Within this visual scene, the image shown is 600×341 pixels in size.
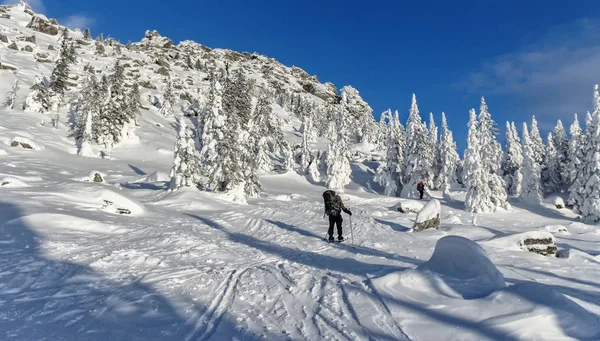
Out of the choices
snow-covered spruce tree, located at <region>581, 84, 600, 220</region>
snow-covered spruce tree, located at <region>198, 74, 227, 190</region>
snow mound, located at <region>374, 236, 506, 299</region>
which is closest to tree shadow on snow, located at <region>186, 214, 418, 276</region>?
snow mound, located at <region>374, 236, 506, 299</region>

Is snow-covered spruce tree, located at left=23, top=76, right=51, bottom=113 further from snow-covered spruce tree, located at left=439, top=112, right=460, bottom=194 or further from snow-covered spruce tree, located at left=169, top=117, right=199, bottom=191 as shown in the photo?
snow-covered spruce tree, located at left=439, top=112, right=460, bottom=194

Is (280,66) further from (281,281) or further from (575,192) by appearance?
(281,281)

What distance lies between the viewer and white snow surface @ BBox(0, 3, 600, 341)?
485 cm

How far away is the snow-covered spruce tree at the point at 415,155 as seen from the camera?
47.8m

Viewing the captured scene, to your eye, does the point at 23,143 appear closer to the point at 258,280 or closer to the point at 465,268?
the point at 258,280

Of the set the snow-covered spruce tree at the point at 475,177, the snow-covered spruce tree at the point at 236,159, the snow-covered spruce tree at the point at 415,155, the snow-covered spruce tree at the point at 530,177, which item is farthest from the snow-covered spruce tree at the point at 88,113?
the snow-covered spruce tree at the point at 530,177

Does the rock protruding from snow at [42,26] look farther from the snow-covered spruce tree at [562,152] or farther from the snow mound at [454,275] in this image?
the snow mound at [454,275]

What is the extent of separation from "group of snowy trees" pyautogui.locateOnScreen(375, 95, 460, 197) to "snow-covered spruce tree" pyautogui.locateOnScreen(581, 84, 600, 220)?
1617 cm

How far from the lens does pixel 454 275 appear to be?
6863mm

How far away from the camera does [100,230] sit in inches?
469

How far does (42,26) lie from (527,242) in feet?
496

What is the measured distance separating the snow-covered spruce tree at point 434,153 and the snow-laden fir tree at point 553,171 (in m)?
16.7

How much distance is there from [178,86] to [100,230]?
337 ft

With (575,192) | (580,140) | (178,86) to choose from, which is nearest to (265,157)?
(575,192)
